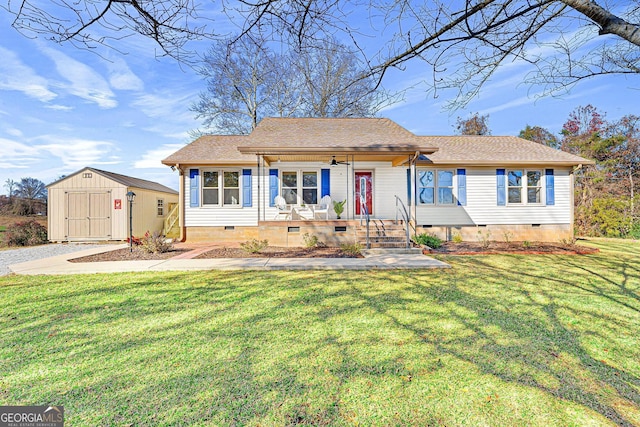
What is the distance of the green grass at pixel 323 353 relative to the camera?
1932 millimetres

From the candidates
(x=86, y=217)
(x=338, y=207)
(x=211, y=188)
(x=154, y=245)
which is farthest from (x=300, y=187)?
(x=86, y=217)

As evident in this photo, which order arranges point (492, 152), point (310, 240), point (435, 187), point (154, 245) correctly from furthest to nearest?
point (492, 152)
point (435, 187)
point (310, 240)
point (154, 245)

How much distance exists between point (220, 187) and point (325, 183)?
4556mm

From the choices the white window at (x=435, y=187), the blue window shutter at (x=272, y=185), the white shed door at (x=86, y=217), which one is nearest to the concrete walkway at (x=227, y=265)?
the blue window shutter at (x=272, y=185)

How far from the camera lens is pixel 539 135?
22750mm

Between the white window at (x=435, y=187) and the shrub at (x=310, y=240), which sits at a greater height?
the white window at (x=435, y=187)

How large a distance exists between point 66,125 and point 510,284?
17.9m

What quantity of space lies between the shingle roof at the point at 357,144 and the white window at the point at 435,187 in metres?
0.63

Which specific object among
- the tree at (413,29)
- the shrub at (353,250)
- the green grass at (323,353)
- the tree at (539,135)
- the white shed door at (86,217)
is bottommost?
the green grass at (323,353)

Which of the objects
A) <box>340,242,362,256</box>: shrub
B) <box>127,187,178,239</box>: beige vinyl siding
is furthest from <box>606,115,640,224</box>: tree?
<box>127,187,178,239</box>: beige vinyl siding

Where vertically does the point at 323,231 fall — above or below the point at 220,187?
below

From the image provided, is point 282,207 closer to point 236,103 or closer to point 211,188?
point 211,188

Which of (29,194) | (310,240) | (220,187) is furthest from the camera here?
(29,194)

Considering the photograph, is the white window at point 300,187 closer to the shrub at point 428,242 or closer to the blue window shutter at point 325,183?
the blue window shutter at point 325,183
